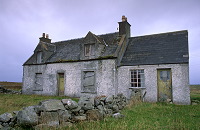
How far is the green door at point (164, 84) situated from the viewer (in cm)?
1274

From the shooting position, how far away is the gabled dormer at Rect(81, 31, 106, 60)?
15.5 m

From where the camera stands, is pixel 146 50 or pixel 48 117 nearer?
pixel 48 117

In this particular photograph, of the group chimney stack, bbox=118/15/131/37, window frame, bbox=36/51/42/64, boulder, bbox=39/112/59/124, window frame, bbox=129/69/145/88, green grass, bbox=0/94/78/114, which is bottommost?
green grass, bbox=0/94/78/114

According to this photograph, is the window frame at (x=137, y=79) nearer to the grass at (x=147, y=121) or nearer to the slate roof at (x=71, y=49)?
the slate roof at (x=71, y=49)

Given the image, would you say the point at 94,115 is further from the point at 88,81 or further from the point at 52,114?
the point at 88,81

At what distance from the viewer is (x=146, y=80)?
526 inches

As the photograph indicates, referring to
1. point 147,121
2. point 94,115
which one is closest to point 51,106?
point 94,115

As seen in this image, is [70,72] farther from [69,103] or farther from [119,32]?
[69,103]

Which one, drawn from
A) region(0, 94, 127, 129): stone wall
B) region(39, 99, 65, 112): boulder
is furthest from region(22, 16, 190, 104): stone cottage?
region(39, 99, 65, 112): boulder

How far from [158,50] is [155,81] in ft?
9.87

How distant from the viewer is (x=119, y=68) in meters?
14.4

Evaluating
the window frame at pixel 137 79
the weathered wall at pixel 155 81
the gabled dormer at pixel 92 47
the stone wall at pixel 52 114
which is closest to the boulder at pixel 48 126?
the stone wall at pixel 52 114

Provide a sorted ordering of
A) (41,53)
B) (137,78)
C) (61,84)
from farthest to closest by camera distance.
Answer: (41,53)
(61,84)
(137,78)

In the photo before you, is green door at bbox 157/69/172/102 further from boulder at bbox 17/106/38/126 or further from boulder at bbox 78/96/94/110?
boulder at bbox 17/106/38/126
